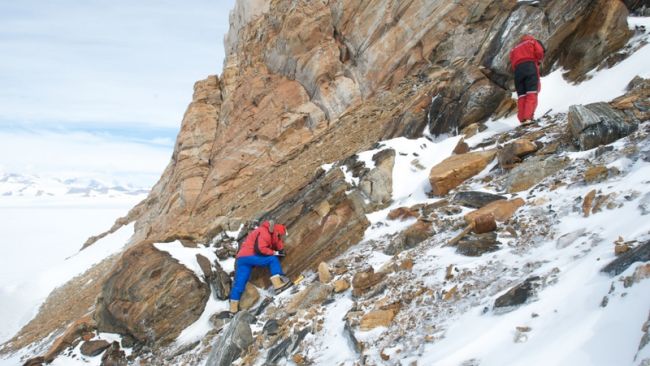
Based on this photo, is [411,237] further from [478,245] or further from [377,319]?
[377,319]

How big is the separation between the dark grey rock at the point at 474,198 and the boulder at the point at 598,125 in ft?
5.74

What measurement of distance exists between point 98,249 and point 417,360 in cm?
3248

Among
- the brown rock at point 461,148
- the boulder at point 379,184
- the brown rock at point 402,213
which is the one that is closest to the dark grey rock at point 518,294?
the brown rock at point 402,213

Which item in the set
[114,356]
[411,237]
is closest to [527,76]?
[411,237]

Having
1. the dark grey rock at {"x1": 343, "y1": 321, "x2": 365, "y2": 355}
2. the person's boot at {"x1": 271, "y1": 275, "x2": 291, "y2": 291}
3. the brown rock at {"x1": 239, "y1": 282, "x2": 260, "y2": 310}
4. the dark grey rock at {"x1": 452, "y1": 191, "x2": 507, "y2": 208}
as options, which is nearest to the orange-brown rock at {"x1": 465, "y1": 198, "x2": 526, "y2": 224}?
the dark grey rock at {"x1": 452, "y1": 191, "x2": 507, "y2": 208}

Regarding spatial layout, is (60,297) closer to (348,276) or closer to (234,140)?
(234,140)

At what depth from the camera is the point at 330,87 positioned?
20391mm

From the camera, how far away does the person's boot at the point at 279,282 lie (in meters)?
8.75

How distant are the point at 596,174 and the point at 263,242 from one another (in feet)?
20.4

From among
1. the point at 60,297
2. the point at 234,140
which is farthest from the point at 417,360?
the point at 60,297

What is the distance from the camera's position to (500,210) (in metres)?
6.68

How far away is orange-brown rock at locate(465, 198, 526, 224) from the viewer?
21.5 ft

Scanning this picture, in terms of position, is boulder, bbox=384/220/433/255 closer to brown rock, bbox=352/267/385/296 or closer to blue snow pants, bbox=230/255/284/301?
brown rock, bbox=352/267/385/296

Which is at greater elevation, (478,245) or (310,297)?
(478,245)
